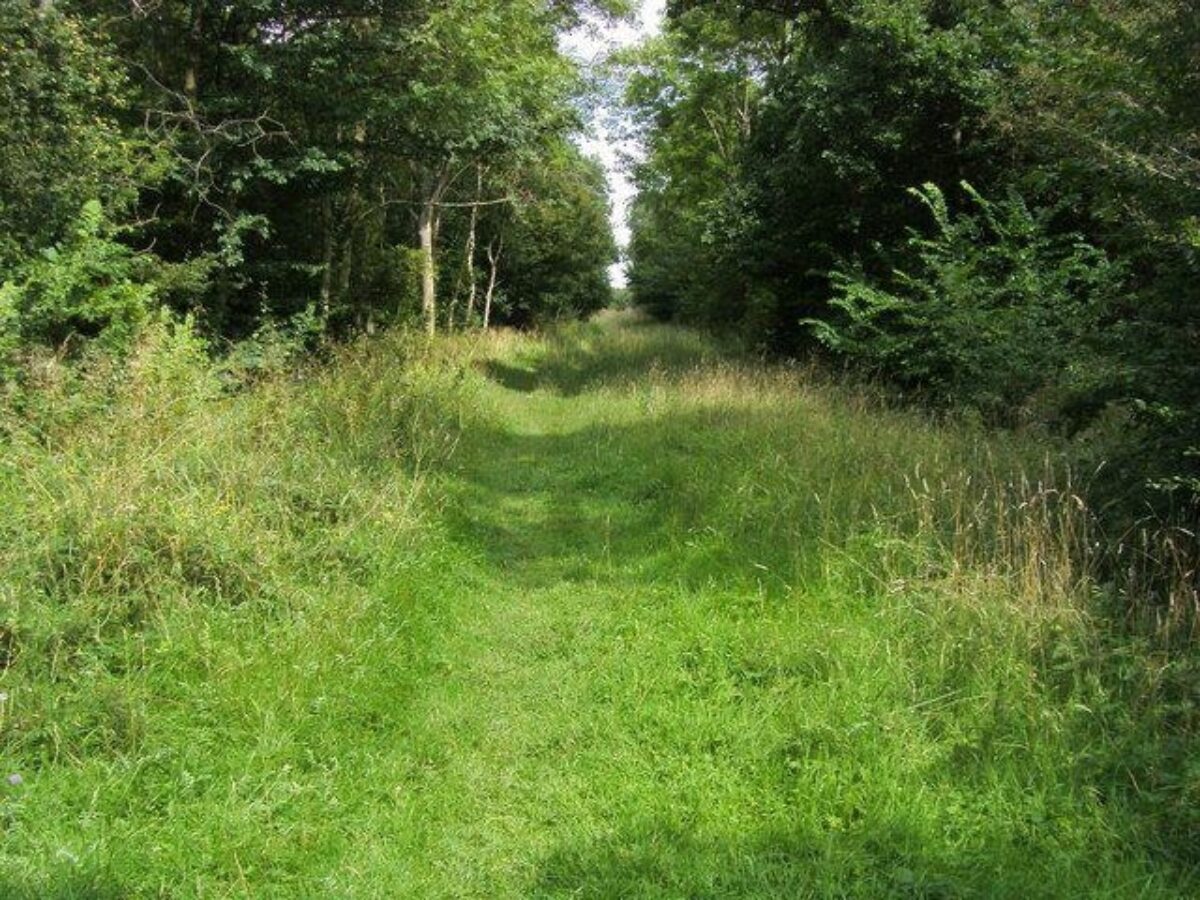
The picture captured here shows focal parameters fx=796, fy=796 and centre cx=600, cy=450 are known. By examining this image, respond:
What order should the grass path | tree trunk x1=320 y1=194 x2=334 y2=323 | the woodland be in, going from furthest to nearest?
tree trunk x1=320 y1=194 x2=334 y2=323, the woodland, the grass path

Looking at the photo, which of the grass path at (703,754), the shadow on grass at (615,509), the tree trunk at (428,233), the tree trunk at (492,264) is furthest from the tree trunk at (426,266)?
the grass path at (703,754)

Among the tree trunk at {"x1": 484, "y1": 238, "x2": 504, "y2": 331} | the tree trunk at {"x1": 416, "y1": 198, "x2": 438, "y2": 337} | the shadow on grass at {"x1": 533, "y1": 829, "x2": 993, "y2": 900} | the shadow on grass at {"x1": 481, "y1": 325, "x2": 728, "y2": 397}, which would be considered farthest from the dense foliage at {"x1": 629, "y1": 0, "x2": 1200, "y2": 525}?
the tree trunk at {"x1": 484, "y1": 238, "x2": 504, "y2": 331}

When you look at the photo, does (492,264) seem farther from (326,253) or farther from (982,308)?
(982,308)

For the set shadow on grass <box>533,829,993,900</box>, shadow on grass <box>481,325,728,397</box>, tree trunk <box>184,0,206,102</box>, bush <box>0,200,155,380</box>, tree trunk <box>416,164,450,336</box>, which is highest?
tree trunk <box>184,0,206,102</box>

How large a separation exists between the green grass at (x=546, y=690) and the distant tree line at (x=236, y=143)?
250 centimetres

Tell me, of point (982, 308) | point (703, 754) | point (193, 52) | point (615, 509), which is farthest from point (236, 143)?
point (703, 754)

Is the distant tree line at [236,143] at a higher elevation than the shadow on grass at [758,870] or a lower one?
higher

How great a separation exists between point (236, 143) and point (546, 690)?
9.47 m

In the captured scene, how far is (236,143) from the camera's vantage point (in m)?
10.7

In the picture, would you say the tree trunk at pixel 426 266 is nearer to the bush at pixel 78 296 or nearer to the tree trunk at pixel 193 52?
the tree trunk at pixel 193 52

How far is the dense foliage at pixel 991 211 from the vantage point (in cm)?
513

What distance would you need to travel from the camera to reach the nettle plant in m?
9.16

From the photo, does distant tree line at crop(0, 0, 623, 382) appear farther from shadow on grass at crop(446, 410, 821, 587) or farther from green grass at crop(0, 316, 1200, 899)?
shadow on grass at crop(446, 410, 821, 587)

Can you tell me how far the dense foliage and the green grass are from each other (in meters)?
1.31
